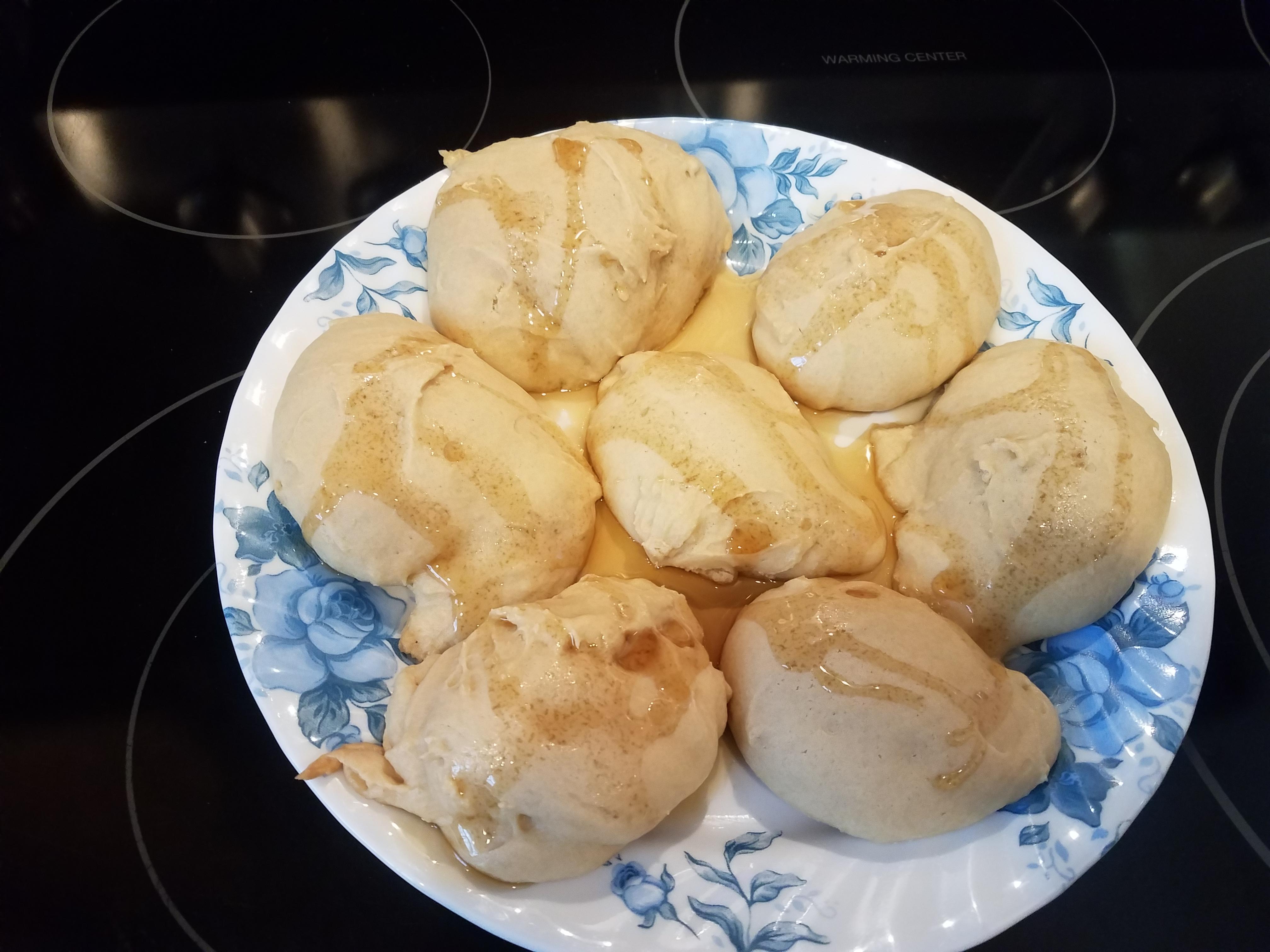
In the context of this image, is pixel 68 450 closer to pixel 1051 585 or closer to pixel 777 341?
pixel 777 341

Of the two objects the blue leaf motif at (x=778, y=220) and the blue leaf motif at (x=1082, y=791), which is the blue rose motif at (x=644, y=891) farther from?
the blue leaf motif at (x=778, y=220)

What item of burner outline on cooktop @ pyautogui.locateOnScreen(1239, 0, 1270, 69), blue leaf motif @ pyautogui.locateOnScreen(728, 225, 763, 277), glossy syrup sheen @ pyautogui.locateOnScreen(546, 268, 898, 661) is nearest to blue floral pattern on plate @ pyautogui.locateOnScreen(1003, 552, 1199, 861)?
glossy syrup sheen @ pyautogui.locateOnScreen(546, 268, 898, 661)

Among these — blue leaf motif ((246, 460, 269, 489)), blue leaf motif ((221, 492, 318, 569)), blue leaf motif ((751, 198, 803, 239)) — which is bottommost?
blue leaf motif ((221, 492, 318, 569))

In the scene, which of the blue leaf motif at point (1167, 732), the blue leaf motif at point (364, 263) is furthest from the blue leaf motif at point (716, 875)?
the blue leaf motif at point (364, 263)

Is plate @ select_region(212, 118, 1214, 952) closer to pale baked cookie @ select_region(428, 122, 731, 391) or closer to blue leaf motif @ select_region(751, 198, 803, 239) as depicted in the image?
pale baked cookie @ select_region(428, 122, 731, 391)

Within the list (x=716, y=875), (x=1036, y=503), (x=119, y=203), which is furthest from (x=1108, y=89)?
(x=119, y=203)

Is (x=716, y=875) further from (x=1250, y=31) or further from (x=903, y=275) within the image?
(x=1250, y=31)
